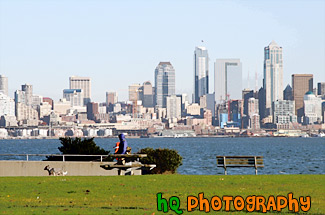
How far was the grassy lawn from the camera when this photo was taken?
1911 centimetres

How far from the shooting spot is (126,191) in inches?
909

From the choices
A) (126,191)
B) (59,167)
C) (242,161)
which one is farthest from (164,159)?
(126,191)

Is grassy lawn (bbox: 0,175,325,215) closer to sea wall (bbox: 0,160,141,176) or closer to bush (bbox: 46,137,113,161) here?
sea wall (bbox: 0,160,141,176)

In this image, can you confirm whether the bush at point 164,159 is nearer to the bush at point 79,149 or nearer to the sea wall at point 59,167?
the bush at point 79,149

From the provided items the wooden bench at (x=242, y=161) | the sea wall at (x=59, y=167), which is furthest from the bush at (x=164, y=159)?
the sea wall at (x=59, y=167)

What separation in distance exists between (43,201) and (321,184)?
387 inches

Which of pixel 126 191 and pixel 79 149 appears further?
pixel 79 149

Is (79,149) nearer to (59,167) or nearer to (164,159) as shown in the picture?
(164,159)

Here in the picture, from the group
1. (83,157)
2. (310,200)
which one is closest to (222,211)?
(310,200)

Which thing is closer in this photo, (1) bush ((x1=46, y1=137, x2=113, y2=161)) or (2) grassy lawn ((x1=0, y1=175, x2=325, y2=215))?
(2) grassy lawn ((x1=0, y1=175, x2=325, y2=215))

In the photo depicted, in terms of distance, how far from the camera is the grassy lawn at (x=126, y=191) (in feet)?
62.7

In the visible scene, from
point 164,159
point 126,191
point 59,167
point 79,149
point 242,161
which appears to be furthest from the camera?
point 79,149

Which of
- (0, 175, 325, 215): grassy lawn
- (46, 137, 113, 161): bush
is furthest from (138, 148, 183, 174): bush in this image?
(0, 175, 325, 215): grassy lawn

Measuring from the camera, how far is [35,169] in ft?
114
